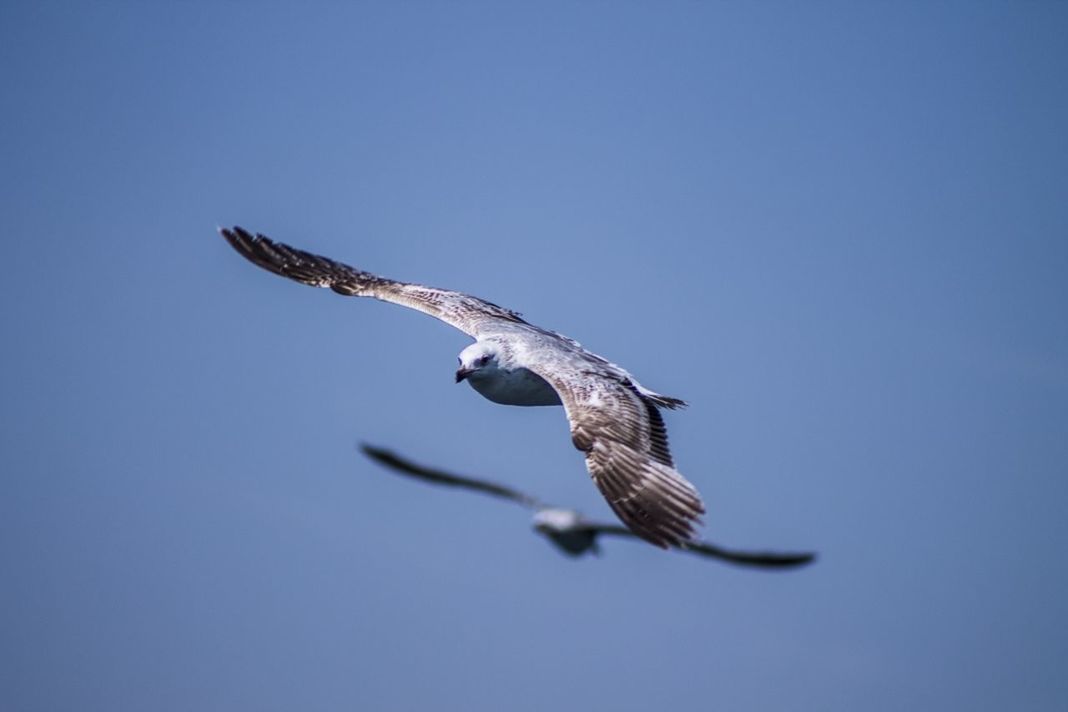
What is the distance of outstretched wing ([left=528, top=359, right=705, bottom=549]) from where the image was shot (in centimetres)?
1577

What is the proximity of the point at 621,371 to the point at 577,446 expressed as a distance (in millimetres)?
3819

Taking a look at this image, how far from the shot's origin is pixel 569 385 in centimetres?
1948

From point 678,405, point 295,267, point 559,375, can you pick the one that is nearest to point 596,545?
point 559,375

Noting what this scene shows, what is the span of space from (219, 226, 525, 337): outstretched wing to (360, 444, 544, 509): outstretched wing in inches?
412

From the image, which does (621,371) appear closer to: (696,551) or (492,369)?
(492,369)

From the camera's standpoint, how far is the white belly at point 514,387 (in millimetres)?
20734

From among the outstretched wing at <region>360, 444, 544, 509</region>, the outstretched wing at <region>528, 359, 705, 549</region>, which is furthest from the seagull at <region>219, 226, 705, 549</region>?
the outstretched wing at <region>360, 444, 544, 509</region>

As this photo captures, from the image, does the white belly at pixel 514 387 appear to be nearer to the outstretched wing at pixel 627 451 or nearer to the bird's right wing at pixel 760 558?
the outstretched wing at pixel 627 451

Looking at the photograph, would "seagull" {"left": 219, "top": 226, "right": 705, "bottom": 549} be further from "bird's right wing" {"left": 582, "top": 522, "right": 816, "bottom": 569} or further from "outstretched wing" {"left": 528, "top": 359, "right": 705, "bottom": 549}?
"bird's right wing" {"left": 582, "top": 522, "right": 816, "bottom": 569}

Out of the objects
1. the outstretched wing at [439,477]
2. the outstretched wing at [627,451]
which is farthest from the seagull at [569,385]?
the outstretched wing at [439,477]

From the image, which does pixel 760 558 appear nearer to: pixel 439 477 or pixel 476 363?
pixel 439 477

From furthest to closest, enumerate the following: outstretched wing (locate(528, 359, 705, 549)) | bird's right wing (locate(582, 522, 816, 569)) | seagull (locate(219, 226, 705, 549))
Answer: seagull (locate(219, 226, 705, 549)), outstretched wing (locate(528, 359, 705, 549)), bird's right wing (locate(582, 522, 816, 569))

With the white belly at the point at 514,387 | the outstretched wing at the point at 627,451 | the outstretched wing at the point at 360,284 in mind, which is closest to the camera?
the outstretched wing at the point at 627,451

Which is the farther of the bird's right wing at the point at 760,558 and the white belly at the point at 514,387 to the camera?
the white belly at the point at 514,387
